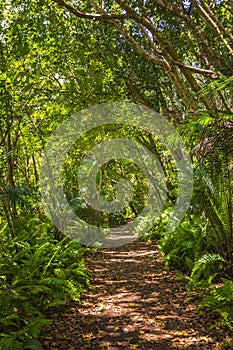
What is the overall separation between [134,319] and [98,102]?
24.4 feet

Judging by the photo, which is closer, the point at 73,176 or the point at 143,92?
the point at 143,92

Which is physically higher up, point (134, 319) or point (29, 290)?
point (29, 290)

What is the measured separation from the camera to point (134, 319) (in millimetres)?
5359

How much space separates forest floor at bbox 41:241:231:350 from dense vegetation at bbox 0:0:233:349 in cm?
29

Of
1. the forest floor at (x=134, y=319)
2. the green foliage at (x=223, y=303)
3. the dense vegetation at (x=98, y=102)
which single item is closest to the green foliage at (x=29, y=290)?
the dense vegetation at (x=98, y=102)

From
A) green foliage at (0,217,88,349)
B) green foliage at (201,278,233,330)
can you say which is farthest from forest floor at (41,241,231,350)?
green foliage at (0,217,88,349)

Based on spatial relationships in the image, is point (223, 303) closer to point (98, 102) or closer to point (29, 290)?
point (29, 290)

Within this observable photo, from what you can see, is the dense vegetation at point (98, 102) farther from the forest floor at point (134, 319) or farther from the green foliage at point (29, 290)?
the forest floor at point (134, 319)

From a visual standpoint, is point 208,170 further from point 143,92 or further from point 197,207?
point 143,92

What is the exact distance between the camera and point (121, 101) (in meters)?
11.0

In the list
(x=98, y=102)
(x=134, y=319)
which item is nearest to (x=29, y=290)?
(x=134, y=319)

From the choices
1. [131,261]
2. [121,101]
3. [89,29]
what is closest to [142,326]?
[131,261]

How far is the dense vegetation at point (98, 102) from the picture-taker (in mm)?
5297

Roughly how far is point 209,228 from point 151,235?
7.38 m
